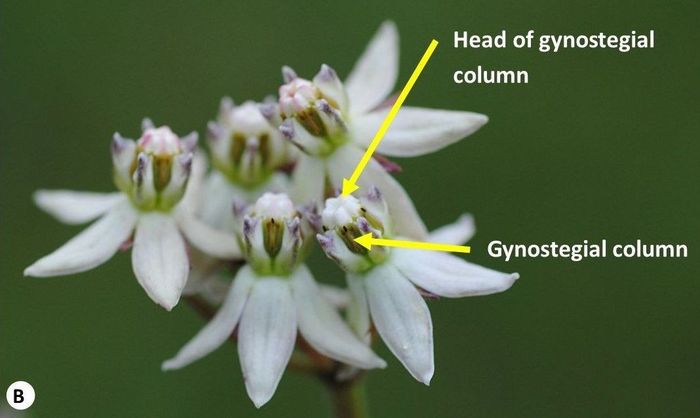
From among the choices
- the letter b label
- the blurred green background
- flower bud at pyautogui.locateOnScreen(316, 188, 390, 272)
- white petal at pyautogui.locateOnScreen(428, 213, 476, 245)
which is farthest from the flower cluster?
the blurred green background

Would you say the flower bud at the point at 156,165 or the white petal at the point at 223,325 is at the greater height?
the flower bud at the point at 156,165

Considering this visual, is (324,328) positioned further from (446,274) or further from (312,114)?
(312,114)

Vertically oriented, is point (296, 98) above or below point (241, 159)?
above

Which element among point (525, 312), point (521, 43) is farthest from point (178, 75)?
point (525, 312)

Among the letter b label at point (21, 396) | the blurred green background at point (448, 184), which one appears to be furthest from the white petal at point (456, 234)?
the blurred green background at point (448, 184)

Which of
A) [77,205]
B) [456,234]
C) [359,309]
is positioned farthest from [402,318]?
[77,205]

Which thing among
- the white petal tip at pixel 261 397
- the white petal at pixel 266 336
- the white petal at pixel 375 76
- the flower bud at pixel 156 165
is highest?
the white petal at pixel 375 76

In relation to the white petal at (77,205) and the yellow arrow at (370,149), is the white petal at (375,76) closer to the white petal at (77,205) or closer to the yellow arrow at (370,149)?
the yellow arrow at (370,149)
